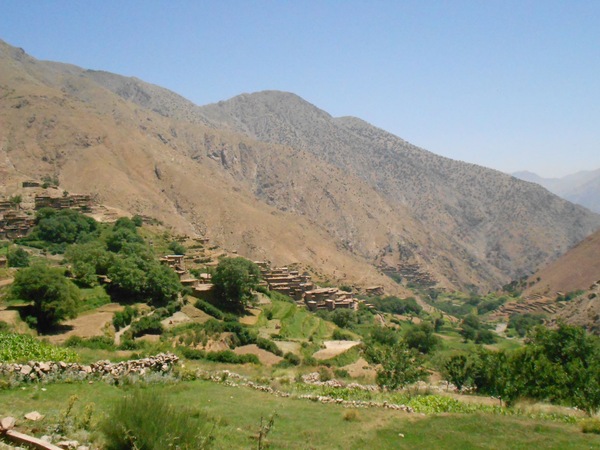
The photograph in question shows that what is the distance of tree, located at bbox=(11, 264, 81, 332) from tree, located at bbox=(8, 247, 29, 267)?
44.2 feet

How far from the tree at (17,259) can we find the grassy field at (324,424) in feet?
106

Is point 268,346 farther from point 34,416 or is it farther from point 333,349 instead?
point 34,416

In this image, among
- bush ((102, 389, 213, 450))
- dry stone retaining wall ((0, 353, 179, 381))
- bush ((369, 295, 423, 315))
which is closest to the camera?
bush ((102, 389, 213, 450))

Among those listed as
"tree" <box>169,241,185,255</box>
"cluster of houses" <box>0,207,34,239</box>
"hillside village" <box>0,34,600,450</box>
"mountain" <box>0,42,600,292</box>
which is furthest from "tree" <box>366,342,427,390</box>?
"mountain" <box>0,42,600,292</box>

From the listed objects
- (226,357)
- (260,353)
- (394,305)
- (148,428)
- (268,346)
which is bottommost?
(394,305)

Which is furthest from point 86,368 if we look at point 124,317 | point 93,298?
point 93,298

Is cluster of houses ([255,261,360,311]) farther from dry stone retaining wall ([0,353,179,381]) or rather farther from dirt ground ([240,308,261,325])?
dry stone retaining wall ([0,353,179,381])

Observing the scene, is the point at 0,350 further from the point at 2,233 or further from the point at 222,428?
the point at 2,233

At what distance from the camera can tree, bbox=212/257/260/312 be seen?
44500 mm

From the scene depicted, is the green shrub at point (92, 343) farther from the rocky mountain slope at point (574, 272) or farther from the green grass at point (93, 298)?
the rocky mountain slope at point (574, 272)

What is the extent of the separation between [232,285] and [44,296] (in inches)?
698

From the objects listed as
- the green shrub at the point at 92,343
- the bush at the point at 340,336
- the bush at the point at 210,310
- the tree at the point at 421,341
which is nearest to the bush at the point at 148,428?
Result: the green shrub at the point at 92,343

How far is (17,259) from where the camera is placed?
138 ft

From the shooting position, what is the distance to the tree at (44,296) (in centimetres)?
2892
